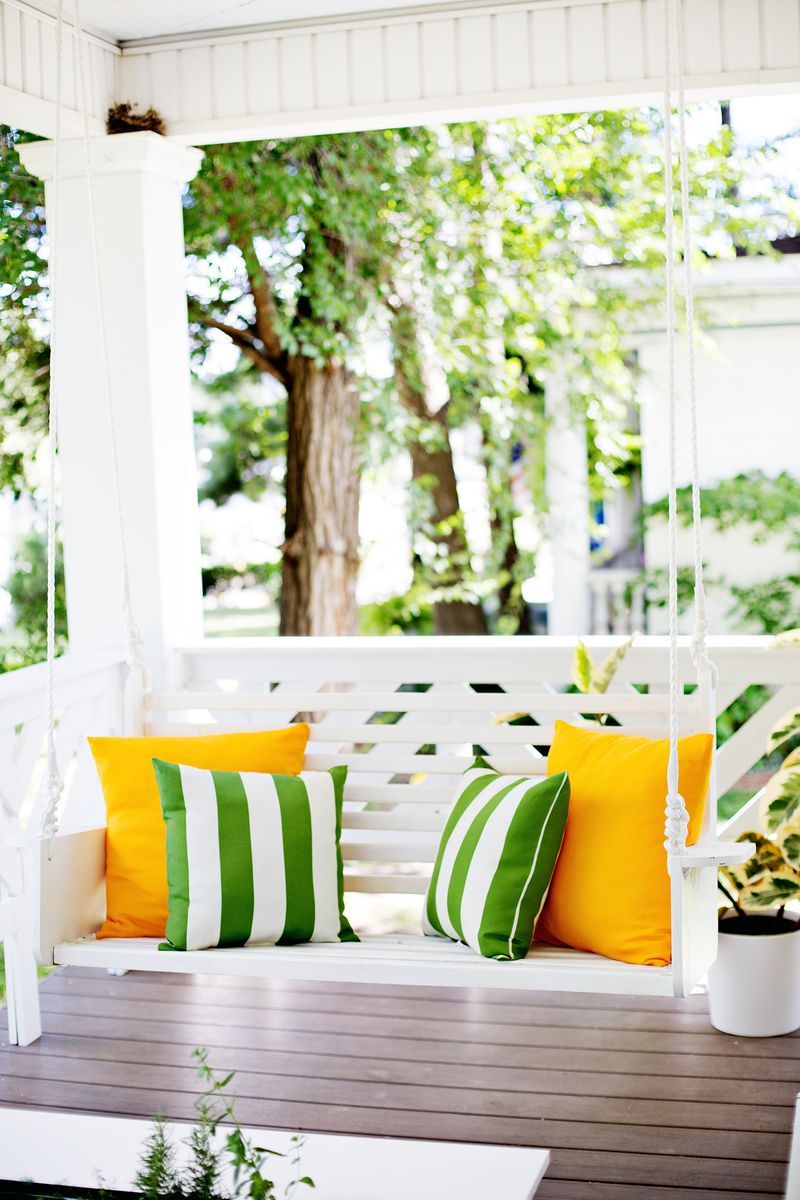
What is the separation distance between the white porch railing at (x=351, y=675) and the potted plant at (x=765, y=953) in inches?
15.3

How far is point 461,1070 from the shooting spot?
109 inches

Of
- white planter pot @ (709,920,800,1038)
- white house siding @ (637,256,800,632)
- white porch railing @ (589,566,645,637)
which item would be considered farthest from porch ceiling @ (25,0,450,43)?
white porch railing @ (589,566,645,637)

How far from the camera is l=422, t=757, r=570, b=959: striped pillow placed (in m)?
2.51

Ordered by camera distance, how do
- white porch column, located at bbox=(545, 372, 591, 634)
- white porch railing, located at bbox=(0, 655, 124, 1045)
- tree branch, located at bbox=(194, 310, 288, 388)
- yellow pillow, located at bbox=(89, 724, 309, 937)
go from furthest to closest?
white porch column, located at bbox=(545, 372, 591, 634)
tree branch, located at bbox=(194, 310, 288, 388)
white porch railing, located at bbox=(0, 655, 124, 1045)
yellow pillow, located at bbox=(89, 724, 309, 937)

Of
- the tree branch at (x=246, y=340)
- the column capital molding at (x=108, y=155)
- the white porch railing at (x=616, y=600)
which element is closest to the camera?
the column capital molding at (x=108, y=155)

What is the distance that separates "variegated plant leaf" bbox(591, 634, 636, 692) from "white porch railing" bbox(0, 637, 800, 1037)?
0.10m

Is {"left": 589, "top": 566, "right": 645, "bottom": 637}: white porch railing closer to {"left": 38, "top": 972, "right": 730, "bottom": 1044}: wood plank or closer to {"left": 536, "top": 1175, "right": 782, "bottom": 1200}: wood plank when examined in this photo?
{"left": 38, "top": 972, "right": 730, "bottom": 1044}: wood plank

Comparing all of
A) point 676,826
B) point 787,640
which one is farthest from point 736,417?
point 676,826

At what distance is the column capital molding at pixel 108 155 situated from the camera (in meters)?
3.44

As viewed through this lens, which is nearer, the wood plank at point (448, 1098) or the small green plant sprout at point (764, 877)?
the wood plank at point (448, 1098)

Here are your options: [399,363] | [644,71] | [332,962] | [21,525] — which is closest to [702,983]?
[332,962]

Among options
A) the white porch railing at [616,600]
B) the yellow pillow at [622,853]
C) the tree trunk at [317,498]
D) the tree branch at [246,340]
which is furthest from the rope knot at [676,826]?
the white porch railing at [616,600]

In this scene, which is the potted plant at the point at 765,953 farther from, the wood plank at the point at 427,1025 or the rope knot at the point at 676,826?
the rope knot at the point at 676,826

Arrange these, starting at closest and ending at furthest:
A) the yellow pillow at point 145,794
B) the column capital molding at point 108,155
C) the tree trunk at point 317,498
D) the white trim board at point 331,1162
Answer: the white trim board at point 331,1162
the yellow pillow at point 145,794
the column capital molding at point 108,155
the tree trunk at point 317,498
